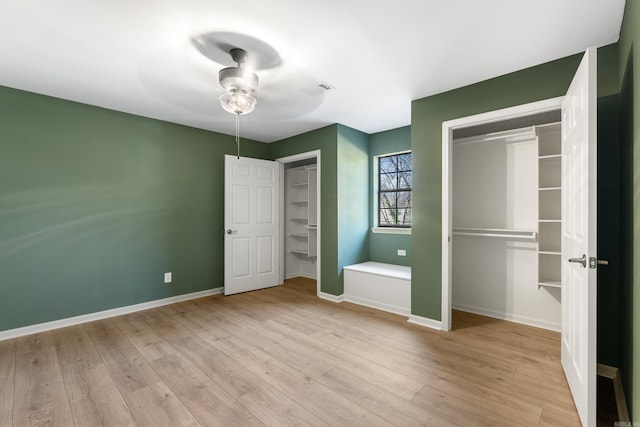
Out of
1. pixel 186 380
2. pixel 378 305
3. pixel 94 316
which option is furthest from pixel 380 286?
pixel 94 316

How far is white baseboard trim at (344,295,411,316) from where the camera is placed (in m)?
3.49

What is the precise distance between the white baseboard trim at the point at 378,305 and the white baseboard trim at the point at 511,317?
73cm

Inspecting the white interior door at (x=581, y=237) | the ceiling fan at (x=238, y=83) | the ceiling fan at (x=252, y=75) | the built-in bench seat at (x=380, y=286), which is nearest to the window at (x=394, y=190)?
the built-in bench seat at (x=380, y=286)

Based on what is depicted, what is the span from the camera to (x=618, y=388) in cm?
196

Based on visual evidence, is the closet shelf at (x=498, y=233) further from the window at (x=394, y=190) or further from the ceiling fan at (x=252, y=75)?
the ceiling fan at (x=252, y=75)

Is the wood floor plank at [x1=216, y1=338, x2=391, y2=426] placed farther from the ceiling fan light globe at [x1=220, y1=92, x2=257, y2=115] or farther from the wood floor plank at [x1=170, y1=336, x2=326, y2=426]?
the ceiling fan light globe at [x1=220, y1=92, x2=257, y2=115]

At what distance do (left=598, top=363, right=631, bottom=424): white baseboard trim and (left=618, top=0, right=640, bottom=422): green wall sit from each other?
3.5 inches

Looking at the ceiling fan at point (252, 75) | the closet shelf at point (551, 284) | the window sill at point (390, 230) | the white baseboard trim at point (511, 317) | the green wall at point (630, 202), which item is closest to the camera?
the green wall at point (630, 202)

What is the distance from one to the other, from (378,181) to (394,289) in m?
1.82

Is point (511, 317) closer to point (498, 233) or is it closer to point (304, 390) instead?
point (498, 233)

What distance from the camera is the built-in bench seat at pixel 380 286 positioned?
351 centimetres

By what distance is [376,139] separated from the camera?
15.1 feet

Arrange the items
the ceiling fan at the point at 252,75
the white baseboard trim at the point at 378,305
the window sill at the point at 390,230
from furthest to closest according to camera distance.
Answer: the window sill at the point at 390,230, the white baseboard trim at the point at 378,305, the ceiling fan at the point at 252,75

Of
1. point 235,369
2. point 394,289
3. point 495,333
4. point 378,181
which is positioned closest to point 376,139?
point 378,181
